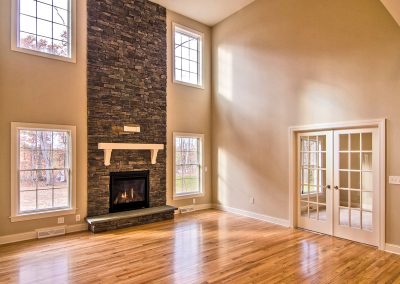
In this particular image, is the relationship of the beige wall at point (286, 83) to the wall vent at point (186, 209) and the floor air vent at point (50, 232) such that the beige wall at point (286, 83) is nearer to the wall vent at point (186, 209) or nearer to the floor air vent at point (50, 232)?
the wall vent at point (186, 209)

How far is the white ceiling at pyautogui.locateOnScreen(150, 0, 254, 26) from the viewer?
649 centimetres

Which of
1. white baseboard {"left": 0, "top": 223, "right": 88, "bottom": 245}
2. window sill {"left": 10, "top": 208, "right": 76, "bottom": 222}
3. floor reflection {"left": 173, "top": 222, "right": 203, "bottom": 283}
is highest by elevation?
window sill {"left": 10, "top": 208, "right": 76, "bottom": 222}

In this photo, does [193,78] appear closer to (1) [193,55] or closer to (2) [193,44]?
(1) [193,55]

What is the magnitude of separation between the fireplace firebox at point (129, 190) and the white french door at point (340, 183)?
3.48 metres

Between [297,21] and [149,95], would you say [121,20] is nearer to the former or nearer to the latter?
[149,95]

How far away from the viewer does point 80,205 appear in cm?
541

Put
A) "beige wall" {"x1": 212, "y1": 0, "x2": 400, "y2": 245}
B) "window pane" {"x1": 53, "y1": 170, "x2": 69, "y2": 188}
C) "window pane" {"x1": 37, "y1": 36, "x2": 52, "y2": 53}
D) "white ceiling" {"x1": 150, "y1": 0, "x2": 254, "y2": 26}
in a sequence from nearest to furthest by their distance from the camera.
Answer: "beige wall" {"x1": 212, "y1": 0, "x2": 400, "y2": 245} → "window pane" {"x1": 37, "y1": 36, "x2": 52, "y2": 53} → "window pane" {"x1": 53, "y1": 170, "x2": 69, "y2": 188} → "white ceiling" {"x1": 150, "y1": 0, "x2": 254, "y2": 26}

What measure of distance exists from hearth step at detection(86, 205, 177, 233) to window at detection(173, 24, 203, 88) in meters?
3.32

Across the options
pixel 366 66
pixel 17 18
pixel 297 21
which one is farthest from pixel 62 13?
pixel 366 66

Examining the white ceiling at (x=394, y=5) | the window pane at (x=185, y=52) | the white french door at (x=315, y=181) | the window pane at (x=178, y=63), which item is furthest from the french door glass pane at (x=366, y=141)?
the window pane at (x=185, y=52)

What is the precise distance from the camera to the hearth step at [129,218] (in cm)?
527

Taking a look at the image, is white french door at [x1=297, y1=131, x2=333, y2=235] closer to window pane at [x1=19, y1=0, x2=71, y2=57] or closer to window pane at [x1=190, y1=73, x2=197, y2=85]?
window pane at [x1=190, y1=73, x2=197, y2=85]

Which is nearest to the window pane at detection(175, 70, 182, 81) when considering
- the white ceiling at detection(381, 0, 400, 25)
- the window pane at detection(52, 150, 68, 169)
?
the window pane at detection(52, 150, 68, 169)

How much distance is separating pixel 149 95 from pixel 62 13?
2.38 metres
